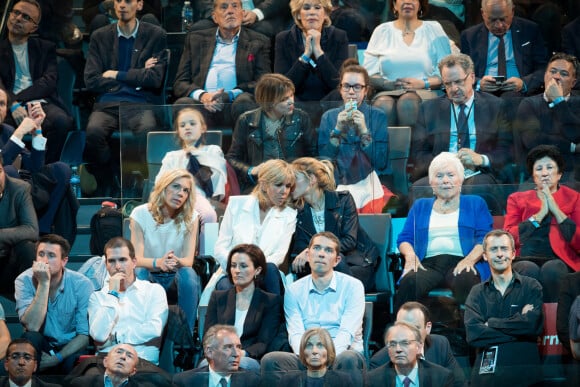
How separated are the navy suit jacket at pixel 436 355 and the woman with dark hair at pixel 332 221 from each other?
660 millimetres

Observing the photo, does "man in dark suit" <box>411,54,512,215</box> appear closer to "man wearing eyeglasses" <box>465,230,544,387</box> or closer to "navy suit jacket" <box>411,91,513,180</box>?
"navy suit jacket" <box>411,91,513,180</box>

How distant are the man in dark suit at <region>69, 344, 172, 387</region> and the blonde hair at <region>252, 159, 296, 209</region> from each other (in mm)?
1171

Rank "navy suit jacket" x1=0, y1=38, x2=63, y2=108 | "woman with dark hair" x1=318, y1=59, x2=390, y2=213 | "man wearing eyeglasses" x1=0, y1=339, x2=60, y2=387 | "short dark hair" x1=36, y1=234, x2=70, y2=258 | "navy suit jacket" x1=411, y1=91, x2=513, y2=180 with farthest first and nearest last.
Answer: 1. "navy suit jacket" x1=0, y1=38, x2=63, y2=108
2. "navy suit jacket" x1=411, y1=91, x2=513, y2=180
3. "woman with dark hair" x1=318, y1=59, x2=390, y2=213
4. "short dark hair" x1=36, y1=234, x2=70, y2=258
5. "man wearing eyeglasses" x1=0, y1=339, x2=60, y2=387

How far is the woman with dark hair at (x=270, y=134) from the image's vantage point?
7.62 meters

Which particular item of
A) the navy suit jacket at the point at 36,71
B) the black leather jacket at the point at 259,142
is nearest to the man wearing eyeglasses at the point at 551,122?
the black leather jacket at the point at 259,142

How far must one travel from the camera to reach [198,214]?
7.41 m

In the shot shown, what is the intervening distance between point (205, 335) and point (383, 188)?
59.5 inches

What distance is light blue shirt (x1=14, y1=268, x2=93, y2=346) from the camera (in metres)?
7.08

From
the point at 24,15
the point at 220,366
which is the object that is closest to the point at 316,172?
the point at 220,366

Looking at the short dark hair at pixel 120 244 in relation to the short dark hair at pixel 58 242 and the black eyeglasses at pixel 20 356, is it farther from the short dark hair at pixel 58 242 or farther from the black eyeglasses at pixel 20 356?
the black eyeglasses at pixel 20 356

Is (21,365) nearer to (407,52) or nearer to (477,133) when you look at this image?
(477,133)

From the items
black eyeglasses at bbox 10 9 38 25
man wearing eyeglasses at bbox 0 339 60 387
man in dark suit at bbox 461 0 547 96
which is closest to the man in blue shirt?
man wearing eyeglasses at bbox 0 339 60 387

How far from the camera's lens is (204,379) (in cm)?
650

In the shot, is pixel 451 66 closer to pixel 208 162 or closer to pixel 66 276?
pixel 208 162
